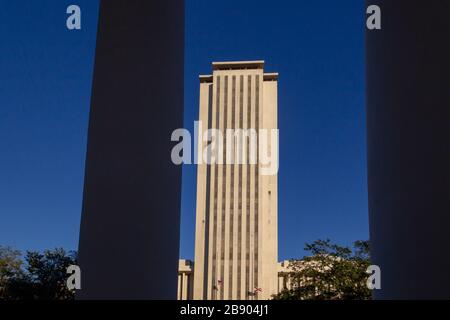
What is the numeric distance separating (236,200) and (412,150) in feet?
389

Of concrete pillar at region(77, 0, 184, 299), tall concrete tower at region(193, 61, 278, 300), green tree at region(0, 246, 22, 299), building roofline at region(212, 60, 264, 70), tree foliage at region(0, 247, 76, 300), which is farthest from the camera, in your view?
building roofline at region(212, 60, 264, 70)

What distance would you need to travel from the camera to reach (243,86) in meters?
130

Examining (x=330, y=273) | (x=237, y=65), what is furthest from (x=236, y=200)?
(x=330, y=273)

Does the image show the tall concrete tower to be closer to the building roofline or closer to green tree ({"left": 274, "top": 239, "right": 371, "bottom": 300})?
the building roofline

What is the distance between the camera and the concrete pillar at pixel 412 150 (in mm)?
6113

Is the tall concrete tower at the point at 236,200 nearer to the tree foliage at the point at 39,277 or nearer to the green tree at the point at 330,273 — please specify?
the green tree at the point at 330,273

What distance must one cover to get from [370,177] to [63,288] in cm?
1552

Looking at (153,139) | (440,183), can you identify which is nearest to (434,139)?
(440,183)

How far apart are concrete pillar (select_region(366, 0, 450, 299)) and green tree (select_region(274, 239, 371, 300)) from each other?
2275cm

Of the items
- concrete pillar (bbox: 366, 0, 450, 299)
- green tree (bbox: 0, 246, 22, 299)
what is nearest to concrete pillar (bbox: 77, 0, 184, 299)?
concrete pillar (bbox: 366, 0, 450, 299)

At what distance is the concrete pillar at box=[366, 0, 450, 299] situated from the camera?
241 inches

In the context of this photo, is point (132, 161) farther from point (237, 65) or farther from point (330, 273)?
point (237, 65)

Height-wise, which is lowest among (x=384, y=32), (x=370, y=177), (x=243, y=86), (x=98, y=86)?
(x=370, y=177)

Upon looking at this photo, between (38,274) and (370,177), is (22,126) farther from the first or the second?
(370,177)
